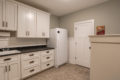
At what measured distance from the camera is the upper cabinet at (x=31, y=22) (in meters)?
2.26

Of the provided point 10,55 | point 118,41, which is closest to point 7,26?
point 10,55

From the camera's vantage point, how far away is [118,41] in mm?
927

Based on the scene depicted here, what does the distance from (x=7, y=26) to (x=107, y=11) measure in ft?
10.8

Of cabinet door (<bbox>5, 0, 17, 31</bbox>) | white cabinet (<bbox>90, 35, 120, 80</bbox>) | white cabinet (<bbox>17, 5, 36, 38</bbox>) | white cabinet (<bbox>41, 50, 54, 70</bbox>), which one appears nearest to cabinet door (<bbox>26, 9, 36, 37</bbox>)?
white cabinet (<bbox>17, 5, 36, 38</bbox>)

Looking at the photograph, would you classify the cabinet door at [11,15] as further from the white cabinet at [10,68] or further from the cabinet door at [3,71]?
the cabinet door at [3,71]

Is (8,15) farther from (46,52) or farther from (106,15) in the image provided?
(106,15)

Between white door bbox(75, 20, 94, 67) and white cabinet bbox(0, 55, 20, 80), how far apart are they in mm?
2467

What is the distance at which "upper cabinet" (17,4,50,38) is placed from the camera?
2.26 meters

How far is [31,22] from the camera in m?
2.52

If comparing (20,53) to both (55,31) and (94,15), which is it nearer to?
(55,31)

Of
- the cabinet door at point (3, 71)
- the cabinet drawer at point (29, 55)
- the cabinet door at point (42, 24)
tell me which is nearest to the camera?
the cabinet door at point (3, 71)

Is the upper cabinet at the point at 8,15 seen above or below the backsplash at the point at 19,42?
above

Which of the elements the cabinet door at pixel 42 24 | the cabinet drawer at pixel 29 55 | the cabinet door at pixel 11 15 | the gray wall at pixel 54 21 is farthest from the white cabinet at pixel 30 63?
the gray wall at pixel 54 21

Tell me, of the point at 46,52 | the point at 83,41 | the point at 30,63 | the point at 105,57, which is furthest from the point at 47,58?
the point at 105,57
